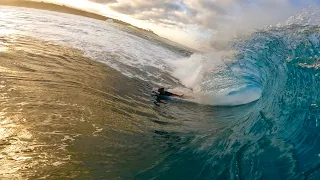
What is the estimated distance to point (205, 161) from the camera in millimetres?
9383

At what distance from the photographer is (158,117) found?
14.3 meters

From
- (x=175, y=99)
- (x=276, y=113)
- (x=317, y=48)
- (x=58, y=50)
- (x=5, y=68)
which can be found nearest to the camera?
(x=276, y=113)

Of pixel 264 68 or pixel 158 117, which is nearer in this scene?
pixel 158 117

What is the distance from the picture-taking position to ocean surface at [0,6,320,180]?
8430 millimetres

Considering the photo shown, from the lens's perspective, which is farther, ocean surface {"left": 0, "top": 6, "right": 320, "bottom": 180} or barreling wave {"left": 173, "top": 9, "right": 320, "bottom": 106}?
barreling wave {"left": 173, "top": 9, "right": 320, "bottom": 106}

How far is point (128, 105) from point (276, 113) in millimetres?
8205

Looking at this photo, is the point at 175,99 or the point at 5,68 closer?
the point at 5,68

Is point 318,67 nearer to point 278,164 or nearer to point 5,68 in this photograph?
point 278,164

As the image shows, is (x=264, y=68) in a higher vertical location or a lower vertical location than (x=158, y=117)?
higher

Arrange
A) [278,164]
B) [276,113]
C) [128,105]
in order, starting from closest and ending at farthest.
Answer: [278,164]
[276,113]
[128,105]

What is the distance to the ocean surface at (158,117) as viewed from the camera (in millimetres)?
8430

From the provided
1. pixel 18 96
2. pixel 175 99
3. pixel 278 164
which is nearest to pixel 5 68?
pixel 18 96

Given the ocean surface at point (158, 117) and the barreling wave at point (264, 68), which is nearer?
the ocean surface at point (158, 117)

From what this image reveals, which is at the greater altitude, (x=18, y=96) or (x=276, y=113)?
(x=276, y=113)
